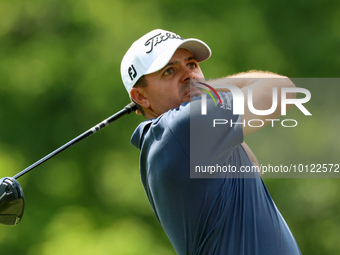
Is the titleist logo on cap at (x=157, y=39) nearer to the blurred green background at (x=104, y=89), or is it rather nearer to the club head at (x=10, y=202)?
the club head at (x=10, y=202)

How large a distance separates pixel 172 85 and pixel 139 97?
0.17m

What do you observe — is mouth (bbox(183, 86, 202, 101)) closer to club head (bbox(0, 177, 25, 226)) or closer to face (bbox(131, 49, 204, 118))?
face (bbox(131, 49, 204, 118))

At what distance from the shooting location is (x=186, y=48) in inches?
63.9

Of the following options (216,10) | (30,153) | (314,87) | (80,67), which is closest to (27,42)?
(80,67)

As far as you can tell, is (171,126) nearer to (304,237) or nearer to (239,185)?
(239,185)

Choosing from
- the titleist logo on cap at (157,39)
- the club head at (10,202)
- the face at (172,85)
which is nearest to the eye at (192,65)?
the face at (172,85)

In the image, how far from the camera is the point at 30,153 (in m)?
3.99

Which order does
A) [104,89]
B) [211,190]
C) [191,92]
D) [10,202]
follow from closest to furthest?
1. [211,190]
2. [10,202]
3. [191,92]
4. [104,89]

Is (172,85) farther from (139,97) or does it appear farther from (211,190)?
(211,190)

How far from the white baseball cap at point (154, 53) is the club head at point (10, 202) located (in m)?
0.58

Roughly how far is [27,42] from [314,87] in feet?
9.19

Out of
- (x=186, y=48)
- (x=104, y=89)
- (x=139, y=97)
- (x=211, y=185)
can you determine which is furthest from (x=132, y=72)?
(x=104, y=89)

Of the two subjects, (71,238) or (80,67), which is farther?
(80,67)

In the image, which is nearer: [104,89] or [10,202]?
[10,202]
